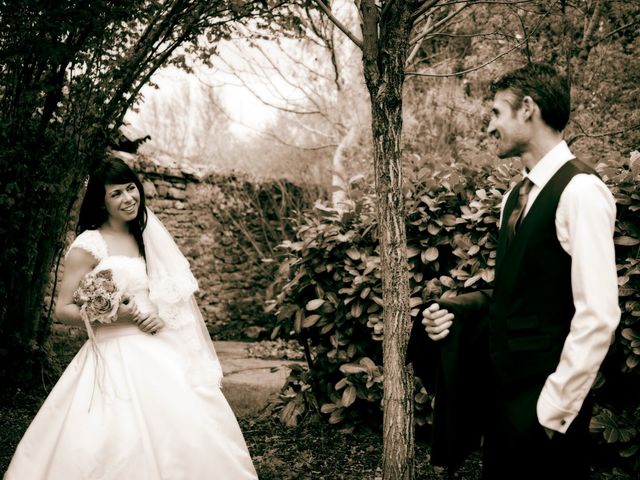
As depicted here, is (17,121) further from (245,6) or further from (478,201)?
(478,201)

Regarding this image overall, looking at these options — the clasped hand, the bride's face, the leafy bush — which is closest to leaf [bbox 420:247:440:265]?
the leafy bush

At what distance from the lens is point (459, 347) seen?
2.13 m

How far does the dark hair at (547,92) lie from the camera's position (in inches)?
78.2

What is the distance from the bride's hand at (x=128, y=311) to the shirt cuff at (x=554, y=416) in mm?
2070

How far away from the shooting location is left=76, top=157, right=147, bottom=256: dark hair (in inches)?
123

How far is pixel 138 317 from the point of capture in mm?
3025

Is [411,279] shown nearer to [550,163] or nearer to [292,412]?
[292,412]

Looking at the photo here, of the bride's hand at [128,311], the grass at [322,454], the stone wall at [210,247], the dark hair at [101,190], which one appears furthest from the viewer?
the stone wall at [210,247]

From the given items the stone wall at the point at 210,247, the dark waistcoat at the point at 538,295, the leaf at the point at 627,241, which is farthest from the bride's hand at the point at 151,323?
the stone wall at the point at 210,247

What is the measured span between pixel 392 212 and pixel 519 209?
88 cm

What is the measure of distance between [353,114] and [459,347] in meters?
11.8

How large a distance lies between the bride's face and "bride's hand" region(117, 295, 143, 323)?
0.47m

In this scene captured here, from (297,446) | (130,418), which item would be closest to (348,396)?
(297,446)

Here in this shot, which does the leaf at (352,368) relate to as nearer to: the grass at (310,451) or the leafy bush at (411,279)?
the leafy bush at (411,279)
